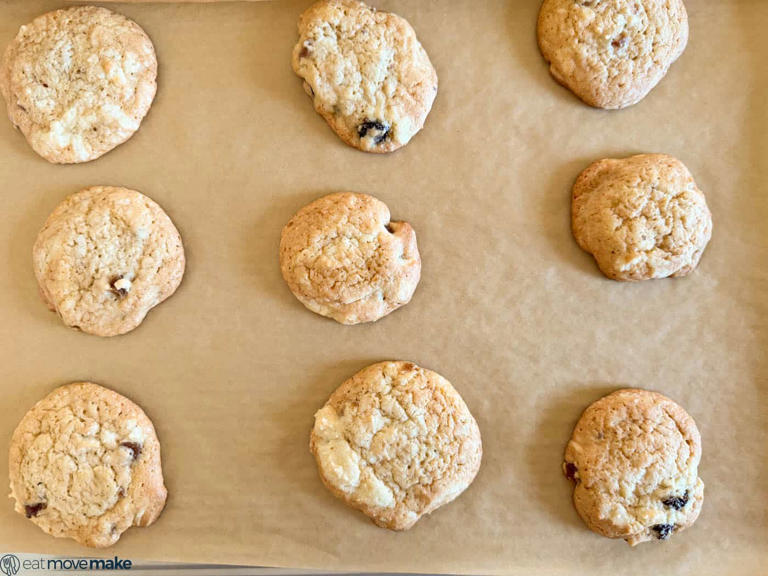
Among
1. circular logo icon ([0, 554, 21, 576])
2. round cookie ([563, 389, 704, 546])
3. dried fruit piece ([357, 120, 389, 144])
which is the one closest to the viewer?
round cookie ([563, 389, 704, 546])

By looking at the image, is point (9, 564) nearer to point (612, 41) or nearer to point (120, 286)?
point (120, 286)

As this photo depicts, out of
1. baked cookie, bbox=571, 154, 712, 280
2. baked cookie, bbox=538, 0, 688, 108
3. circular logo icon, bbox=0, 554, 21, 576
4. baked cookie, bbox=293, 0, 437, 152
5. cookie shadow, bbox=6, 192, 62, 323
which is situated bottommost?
circular logo icon, bbox=0, 554, 21, 576

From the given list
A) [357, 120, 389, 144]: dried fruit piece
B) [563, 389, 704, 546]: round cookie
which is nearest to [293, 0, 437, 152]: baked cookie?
[357, 120, 389, 144]: dried fruit piece

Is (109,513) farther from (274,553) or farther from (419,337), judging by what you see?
(419,337)

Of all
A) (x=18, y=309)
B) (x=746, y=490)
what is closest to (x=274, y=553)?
(x=18, y=309)

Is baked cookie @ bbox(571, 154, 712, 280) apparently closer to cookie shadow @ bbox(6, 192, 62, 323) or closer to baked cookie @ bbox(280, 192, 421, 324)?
baked cookie @ bbox(280, 192, 421, 324)

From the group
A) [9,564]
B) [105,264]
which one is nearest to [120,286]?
[105,264]
